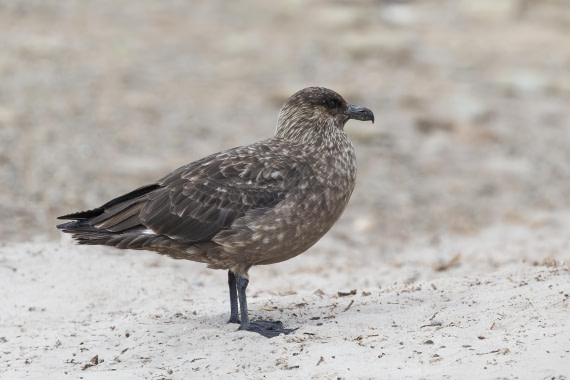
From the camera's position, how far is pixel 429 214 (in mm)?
13375

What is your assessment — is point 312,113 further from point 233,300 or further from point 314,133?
point 233,300

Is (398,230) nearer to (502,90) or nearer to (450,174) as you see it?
(450,174)

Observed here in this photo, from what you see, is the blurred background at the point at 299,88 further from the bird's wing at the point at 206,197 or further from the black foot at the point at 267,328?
the black foot at the point at 267,328

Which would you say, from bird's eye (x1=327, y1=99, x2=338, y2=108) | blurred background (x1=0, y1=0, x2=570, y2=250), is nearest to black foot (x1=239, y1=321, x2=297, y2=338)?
bird's eye (x1=327, y1=99, x2=338, y2=108)

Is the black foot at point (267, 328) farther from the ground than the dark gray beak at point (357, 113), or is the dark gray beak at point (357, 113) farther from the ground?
the dark gray beak at point (357, 113)

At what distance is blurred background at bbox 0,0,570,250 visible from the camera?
13.4m

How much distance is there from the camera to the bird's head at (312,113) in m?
7.57

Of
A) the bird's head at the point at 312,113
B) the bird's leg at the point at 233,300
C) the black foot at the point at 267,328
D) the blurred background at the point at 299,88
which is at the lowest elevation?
the black foot at the point at 267,328

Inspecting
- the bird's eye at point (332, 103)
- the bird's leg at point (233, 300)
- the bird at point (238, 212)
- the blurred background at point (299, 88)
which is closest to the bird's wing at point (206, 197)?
the bird at point (238, 212)

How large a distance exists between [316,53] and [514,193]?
707cm

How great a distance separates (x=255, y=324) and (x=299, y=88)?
35.3ft

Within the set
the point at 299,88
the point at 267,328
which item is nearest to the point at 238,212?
the point at 267,328

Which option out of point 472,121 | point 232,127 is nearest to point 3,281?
point 232,127

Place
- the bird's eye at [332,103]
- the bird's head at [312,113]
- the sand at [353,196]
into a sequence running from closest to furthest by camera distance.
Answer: the sand at [353,196] < the bird's head at [312,113] < the bird's eye at [332,103]
